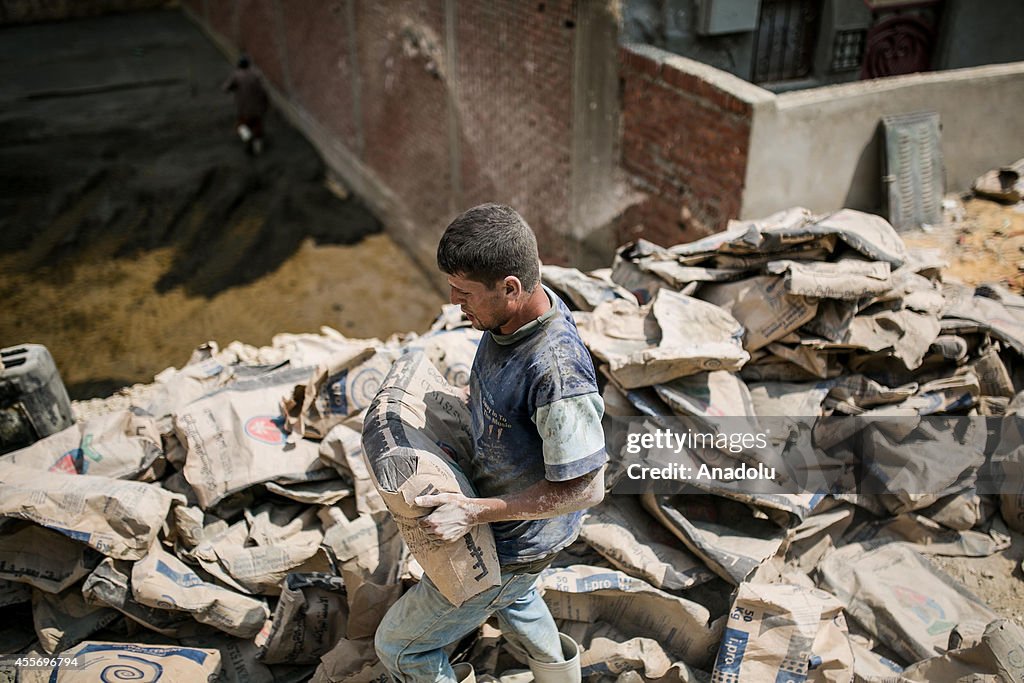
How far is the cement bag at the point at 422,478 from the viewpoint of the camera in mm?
2123

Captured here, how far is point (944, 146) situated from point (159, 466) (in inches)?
224

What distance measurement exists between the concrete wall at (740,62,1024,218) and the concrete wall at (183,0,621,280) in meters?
1.51

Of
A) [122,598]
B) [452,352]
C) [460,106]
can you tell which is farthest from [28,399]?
[460,106]

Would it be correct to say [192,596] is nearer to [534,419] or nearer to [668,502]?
[534,419]

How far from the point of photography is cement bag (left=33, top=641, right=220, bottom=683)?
109 inches

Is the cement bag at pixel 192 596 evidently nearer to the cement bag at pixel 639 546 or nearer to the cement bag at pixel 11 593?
the cement bag at pixel 11 593

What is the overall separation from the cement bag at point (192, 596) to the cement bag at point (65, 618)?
286 mm

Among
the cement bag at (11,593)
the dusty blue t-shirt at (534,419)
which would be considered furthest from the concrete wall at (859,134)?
the cement bag at (11,593)

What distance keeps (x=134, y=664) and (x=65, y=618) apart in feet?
1.49

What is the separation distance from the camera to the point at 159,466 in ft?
11.1

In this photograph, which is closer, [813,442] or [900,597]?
[900,597]

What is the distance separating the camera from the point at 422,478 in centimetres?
212

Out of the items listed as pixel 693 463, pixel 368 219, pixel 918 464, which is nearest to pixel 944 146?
pixel 918 464

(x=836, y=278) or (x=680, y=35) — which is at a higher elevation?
(x=680, y=35)
